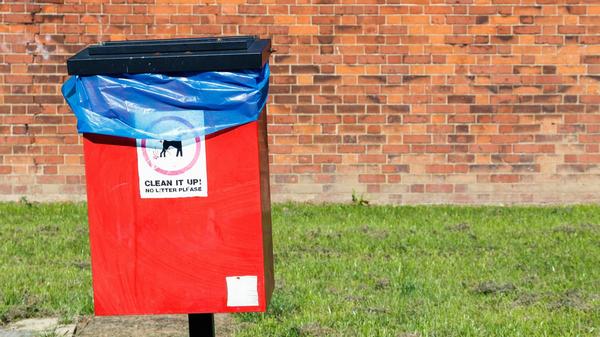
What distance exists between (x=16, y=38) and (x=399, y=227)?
13.3ft

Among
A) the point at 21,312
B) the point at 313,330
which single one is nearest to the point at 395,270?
the point at 313,330

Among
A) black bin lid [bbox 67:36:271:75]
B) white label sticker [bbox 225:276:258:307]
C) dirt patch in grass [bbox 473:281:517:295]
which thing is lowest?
dirt patch in grass [bbox 473:281:517:295]

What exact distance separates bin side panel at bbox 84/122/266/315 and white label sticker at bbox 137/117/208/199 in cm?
3

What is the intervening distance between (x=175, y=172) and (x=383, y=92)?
5.88 m

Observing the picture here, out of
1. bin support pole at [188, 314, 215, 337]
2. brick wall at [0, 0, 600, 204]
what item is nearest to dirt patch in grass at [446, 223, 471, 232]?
brick wall at [0, 0, 600, 204]

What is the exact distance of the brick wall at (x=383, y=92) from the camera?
10.3m

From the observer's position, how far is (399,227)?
9.38 metres

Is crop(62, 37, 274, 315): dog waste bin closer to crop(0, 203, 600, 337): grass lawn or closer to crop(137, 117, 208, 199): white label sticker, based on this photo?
crop(137, 117, 208, 199): white label sticker

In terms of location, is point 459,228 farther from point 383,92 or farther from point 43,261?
point 43,261

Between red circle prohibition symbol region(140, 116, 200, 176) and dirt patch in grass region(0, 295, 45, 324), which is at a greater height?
red circle prohibition symbol region(140, 116, 200, 176)

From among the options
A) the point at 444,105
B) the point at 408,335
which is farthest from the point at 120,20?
the point at 408,335

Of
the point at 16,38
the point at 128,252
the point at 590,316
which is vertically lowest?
the point at 590,316

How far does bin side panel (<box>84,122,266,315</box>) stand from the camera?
473cm

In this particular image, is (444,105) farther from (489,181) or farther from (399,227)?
(399,227)
